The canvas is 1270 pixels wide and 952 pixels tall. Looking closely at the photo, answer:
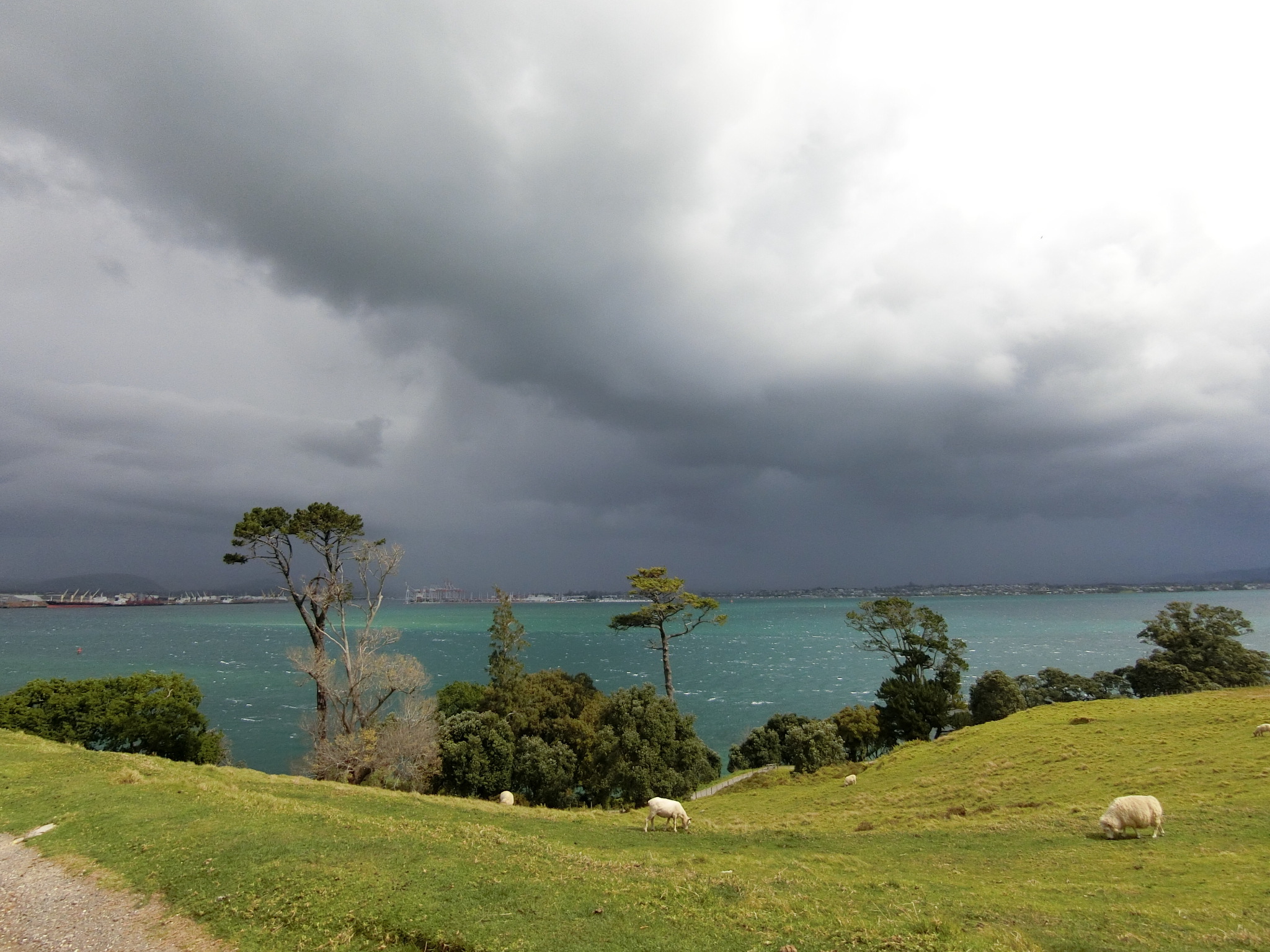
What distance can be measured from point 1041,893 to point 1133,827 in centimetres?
718

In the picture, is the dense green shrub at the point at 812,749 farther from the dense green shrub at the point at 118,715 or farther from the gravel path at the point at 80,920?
the gravel path at the point at 80,920

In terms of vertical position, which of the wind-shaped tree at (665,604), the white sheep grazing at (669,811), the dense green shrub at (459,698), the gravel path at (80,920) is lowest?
the dense green shrub at (459,698)

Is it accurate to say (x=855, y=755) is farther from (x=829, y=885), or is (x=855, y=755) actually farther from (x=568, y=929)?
(x=568, y=929)

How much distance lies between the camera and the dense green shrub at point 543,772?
37750 millimetres

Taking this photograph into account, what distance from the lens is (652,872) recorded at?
499 inches

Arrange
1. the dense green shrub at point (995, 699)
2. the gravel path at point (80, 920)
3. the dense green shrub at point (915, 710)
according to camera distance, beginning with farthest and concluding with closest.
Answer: the dense green shrub at point (995, 699), the dense green shrub at point (915, 710), the gravel path at point (80, 920)

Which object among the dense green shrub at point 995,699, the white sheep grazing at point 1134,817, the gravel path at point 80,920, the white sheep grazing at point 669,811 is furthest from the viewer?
the dense green shrub at point 995,699

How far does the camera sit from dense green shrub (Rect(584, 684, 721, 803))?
32.9 metres

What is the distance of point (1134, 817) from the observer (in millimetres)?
16469

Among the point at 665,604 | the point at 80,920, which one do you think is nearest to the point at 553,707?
the point at 665,604

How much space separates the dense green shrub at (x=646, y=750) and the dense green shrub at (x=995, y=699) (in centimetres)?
3636

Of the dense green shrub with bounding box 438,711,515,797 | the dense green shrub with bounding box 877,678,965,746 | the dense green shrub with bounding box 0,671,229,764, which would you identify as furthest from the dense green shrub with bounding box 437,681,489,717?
the dense green shrub with bounding box 877,678,965,746

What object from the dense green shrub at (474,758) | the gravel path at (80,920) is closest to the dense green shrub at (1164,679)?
the dense green shrub at (474,758)

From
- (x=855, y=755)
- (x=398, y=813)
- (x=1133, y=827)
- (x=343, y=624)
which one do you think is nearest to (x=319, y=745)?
(x=343, y=624)
